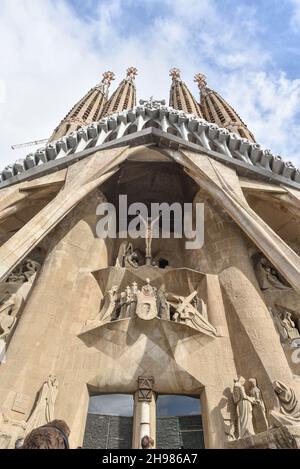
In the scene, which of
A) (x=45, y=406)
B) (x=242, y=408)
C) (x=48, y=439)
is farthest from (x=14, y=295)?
(x=48, y=439)

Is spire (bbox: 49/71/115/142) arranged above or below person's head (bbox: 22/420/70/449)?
above

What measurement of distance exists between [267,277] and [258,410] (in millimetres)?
3582

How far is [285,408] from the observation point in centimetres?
530

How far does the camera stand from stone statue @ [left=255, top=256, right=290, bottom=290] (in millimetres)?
8133

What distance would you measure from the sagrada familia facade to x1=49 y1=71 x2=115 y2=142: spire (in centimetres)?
1185

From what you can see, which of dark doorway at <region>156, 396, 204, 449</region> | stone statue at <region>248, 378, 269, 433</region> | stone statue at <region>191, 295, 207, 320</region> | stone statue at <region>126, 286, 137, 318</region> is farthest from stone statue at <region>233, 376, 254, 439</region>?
stone statue at <region>126, 286, 137, 318</region>

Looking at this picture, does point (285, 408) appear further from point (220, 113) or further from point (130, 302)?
point (220, 113)

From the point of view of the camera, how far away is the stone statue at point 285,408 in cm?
498

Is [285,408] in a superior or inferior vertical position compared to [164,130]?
inferior

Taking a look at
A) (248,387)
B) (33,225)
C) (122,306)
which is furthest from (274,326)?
(33,225)

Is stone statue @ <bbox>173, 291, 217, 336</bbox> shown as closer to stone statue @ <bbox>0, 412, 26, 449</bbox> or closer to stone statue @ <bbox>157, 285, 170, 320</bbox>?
stone statue @ <bbox>157, 285, 170, 320</bbox>

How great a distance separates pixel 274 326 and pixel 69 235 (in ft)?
18.6

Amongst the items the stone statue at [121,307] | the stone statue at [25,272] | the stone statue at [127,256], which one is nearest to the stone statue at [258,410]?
the stone statue at [121,307]

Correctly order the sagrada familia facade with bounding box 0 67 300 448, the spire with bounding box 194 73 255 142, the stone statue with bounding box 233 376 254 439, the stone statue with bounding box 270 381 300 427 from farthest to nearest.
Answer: the spire with bounding box 194 73 255 142 → the sagrada familia facade with bounding box 0 67 300 448 → the stone statue with bounding box 233 376 254 439 → the stone statue with bounding box 270 381 300 427
